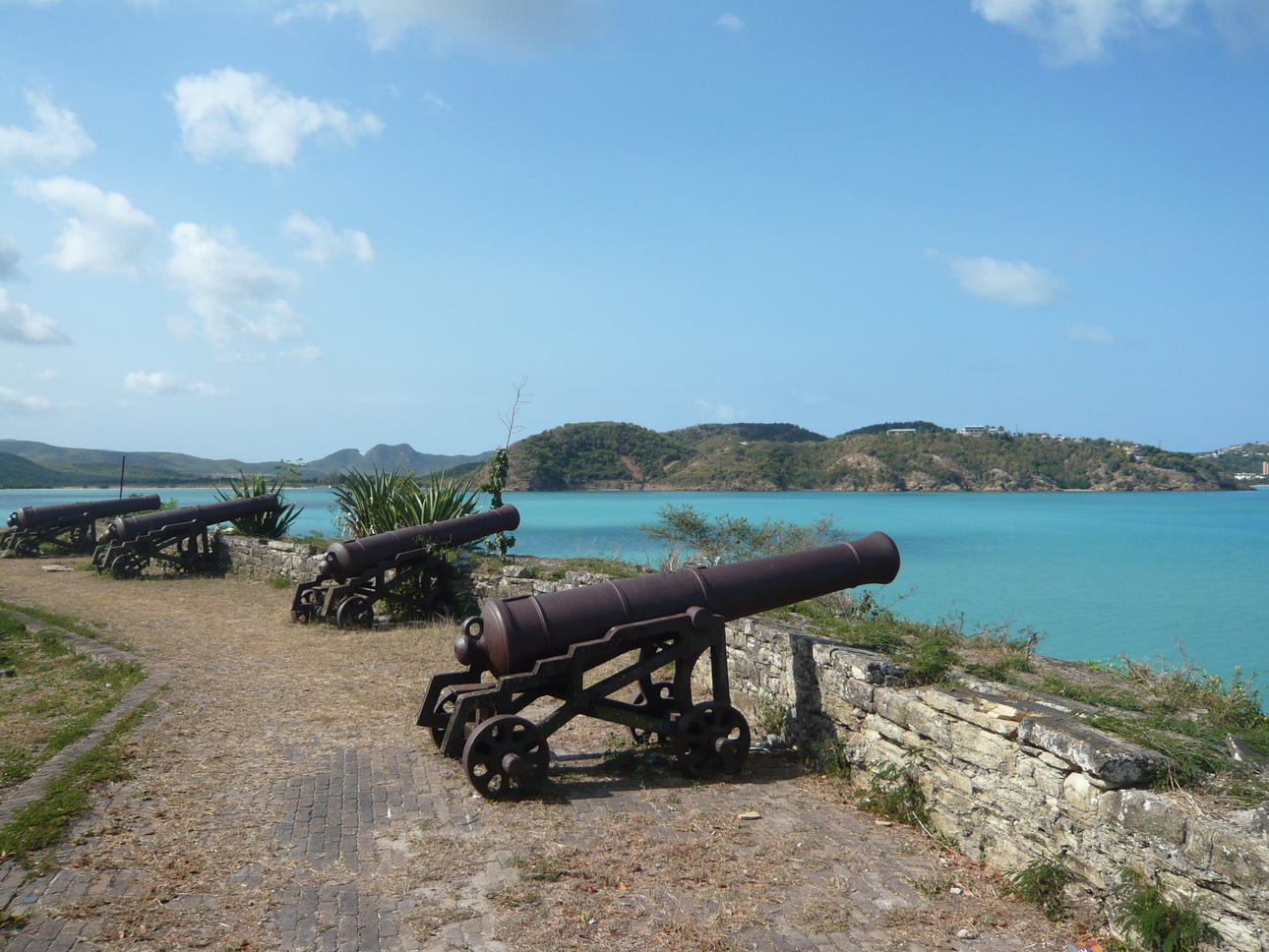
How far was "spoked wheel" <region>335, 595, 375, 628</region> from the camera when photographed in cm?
1051

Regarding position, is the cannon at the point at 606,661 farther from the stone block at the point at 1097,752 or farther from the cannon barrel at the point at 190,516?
the cannon barrel at the point at 190,516

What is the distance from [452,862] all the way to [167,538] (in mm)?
13813

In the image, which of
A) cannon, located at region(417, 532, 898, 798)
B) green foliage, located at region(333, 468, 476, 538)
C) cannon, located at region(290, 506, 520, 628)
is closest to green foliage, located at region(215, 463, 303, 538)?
green foliage, located at region(333, 468, 476, 538)

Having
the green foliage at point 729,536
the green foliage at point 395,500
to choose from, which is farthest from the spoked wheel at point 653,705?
the green foliage at point 729,536

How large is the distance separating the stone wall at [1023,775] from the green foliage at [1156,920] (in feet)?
0.15

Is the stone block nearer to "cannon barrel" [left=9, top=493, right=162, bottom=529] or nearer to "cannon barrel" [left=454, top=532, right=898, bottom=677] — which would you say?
"cannon barrel" [left=454, top=532, right=898, bottom=677]

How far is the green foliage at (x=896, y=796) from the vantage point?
4816 mm

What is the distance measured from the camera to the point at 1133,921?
131 inches

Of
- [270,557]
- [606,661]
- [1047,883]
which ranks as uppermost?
[606,661]

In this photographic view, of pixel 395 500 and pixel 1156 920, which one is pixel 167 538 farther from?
pixel 1156 920

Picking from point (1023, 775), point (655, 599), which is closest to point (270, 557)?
point (655, 599)

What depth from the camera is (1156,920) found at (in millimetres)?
3270

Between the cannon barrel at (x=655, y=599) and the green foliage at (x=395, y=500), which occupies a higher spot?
the green foliage at (x=395, y=500)

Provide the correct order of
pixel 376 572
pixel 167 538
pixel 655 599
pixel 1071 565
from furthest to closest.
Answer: pixel 1071 565
pixel 167 538
pixel 376 572
pixel 655 599
